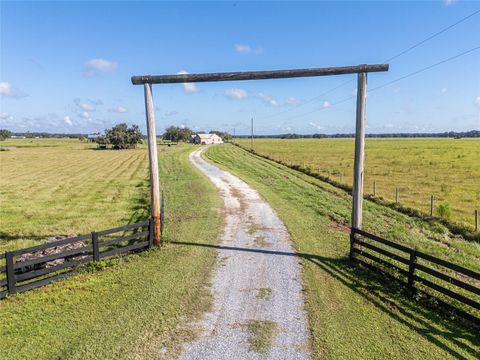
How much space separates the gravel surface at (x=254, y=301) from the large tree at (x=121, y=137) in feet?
310

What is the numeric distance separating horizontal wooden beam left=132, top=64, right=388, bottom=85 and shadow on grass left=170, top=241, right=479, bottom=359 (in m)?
6.00

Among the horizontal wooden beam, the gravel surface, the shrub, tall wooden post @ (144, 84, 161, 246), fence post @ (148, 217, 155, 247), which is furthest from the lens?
the shrub

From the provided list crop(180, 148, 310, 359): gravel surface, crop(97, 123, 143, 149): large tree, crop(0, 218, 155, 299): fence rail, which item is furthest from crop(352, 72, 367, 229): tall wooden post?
crop(97, 123, 143, 149): large tree

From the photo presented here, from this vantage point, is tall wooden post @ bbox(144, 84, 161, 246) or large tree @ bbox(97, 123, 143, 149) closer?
tall wooden post @ bbox(144, 84, 161, 246)

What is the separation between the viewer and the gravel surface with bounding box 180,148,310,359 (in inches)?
238

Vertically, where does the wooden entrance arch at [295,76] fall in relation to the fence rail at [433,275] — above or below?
above

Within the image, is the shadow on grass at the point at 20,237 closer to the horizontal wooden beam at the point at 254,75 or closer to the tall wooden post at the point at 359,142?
the horizontal wooden beam at the point at 254,75

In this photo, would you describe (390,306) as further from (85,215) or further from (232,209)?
(85,215)

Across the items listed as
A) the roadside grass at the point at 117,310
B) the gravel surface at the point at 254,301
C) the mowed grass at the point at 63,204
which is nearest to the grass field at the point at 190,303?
the roadside grass at the point at 117,310

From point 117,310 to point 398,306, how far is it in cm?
657

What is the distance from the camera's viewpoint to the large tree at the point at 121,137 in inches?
3925

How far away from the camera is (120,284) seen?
8.76 m

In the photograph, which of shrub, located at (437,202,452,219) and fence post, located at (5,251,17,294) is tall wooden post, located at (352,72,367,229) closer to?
fence post, located at (5,251,17,294)

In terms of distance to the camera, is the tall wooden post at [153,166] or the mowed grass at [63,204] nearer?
the tall wooden post at [153,166]
